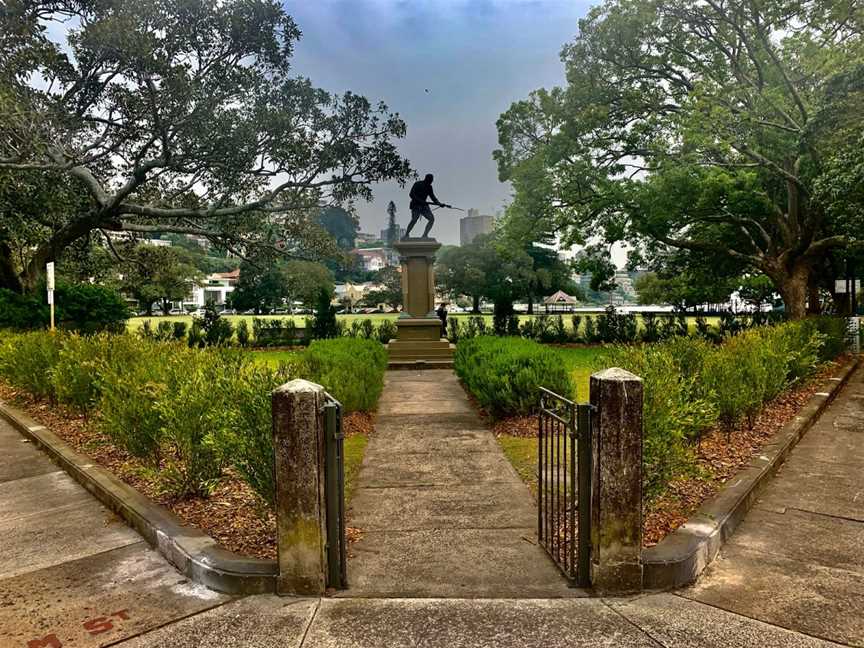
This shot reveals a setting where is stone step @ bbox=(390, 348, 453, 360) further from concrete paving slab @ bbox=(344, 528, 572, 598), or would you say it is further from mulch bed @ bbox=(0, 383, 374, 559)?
concrete paving slab @ bbox=(344, 528, 572, 598)

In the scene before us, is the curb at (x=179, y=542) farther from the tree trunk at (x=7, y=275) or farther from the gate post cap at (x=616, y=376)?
the tree trunk at (x=7, y=275)

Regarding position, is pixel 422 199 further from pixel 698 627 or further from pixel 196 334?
pixel 698 627

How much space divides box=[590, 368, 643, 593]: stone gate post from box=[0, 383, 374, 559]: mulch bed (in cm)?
212

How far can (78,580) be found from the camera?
3824 mm

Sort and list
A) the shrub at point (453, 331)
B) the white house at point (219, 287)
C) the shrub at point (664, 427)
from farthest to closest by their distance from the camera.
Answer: the white house at point (219, 287)
the shrub at point (453, 331)
the shrub at point (664, 427)

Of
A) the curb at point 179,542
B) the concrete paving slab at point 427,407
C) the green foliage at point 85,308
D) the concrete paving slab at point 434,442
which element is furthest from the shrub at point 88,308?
the curb at point 179,542

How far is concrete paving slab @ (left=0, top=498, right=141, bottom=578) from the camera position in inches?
165

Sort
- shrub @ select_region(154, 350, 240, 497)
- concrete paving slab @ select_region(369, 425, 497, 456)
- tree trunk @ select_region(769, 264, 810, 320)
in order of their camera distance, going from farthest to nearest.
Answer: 1. tree trunk @ select_region(769, 264, 810, 320)
2. concrete paving slab @ select_region(369, 425, 497, 456)
3. shrub @ select_region(154, 350, 240, 497)

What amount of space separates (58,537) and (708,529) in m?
4.80

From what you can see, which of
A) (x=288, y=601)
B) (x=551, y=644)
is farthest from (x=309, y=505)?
(x=551, y=644)

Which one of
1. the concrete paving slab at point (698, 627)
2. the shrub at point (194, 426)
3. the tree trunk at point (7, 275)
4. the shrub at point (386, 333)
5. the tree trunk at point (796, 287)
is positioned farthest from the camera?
the shrub at point (386, 333)

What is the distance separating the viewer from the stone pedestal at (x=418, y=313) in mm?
16625

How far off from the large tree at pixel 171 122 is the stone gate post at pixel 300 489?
1278 centimetres

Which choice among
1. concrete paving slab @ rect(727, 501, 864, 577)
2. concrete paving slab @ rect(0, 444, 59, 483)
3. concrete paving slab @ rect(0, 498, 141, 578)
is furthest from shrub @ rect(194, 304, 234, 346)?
concrete paving slab @ rect(727, 501, 864, 577)
